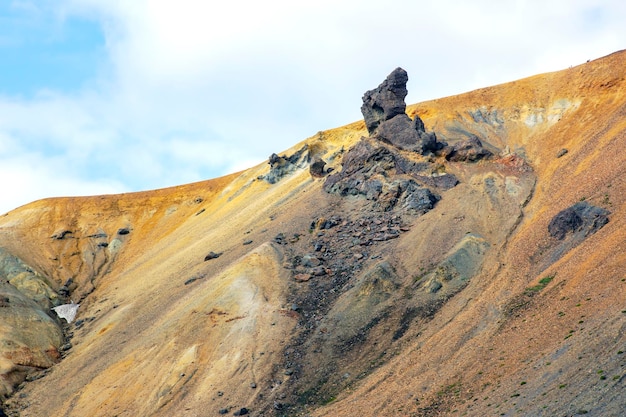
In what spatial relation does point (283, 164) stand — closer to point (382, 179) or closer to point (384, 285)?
point (382, 179)

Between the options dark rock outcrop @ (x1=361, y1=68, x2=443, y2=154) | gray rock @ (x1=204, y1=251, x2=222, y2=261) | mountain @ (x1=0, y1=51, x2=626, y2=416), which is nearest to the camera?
mountain @ (x1=0, y1=51, x2=626, y2=416)

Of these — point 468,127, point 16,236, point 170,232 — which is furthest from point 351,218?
point 16,236

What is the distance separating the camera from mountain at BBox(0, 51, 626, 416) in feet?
115

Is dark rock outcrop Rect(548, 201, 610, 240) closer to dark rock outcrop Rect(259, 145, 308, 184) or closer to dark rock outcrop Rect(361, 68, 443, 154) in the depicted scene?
dark rock outcrop Rect(361, 68, 443, 154)

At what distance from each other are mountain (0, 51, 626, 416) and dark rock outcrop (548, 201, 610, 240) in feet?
0.57

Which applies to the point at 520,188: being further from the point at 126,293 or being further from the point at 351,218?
the point at 126,293

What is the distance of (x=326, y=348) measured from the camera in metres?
44.5

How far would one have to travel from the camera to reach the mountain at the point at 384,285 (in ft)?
115

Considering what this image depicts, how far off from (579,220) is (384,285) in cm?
1485

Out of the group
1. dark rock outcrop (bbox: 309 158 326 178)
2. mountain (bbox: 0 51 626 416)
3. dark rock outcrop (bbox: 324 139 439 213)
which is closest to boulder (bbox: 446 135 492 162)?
mountain (bbox: 0 51 626 416)

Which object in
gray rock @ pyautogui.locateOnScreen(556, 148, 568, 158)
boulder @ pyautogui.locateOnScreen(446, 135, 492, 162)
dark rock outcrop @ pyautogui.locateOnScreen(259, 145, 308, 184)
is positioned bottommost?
gray rock @ pyautogui.locateOnScreen(556, 148, 568, 158)

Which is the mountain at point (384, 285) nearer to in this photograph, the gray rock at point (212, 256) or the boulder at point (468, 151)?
the boulder at point (468, 151)

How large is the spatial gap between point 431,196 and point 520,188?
8.02 m

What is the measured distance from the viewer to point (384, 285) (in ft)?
158
